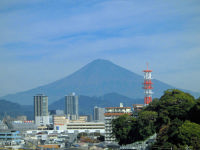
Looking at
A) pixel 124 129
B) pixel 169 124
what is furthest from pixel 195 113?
pixel 124 129

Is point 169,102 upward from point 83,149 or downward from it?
upward

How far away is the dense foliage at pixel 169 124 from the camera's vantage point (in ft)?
110

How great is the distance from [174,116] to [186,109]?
1458 mm

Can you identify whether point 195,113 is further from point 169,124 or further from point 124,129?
point 124,129

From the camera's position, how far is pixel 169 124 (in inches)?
1523

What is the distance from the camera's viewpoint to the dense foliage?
1316 inches

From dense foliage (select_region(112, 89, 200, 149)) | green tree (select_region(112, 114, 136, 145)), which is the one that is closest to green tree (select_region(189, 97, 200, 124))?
dense foliage (select_region(112, 89, 200, 149))

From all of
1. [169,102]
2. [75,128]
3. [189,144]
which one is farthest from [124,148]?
[75,128]

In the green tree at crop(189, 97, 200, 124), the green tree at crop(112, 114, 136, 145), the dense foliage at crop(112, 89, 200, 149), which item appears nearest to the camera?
the dense foliage at crop(112, 89, 200, 149)

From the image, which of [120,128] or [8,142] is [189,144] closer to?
Result: [120,128]

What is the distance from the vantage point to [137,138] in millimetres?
44219

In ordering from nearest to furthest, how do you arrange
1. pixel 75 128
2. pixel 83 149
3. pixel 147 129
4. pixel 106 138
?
pixel 83 149 < pixel 147 129 < pixel 106 138 < pixel 75 128

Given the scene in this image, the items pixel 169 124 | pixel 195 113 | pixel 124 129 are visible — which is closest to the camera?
pixel 195 113

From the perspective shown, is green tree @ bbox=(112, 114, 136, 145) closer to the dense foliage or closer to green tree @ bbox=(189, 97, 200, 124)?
the dense foliage
